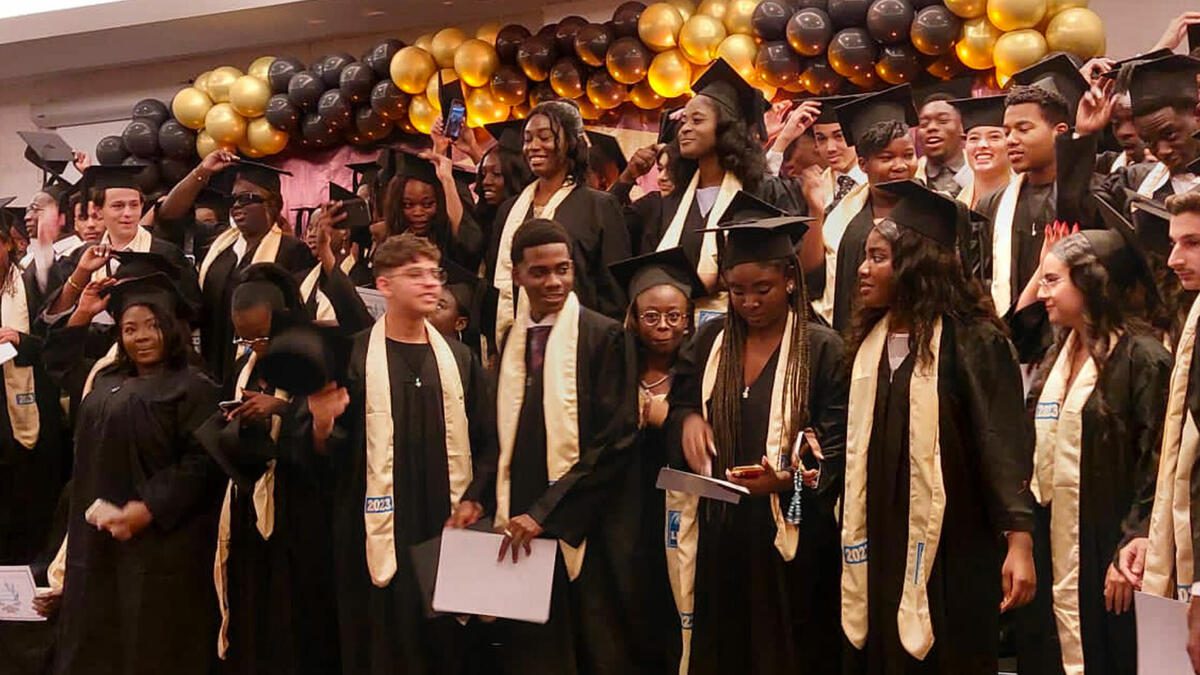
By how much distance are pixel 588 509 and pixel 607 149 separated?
2086mm

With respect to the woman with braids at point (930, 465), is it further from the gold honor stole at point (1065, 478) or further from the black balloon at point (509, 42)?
the black balloon at point (509, 42)

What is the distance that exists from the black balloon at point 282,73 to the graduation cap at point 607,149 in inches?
84.2

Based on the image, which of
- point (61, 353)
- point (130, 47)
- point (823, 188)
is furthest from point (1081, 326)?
point (130, 47)

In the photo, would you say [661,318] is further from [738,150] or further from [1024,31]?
[1024,31]

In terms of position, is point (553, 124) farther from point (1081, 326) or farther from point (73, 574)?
point (73, 574)

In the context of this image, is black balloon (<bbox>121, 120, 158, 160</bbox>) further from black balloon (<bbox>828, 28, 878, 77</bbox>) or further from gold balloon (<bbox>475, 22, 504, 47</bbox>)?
black balloon (<bbox>828, 28, 878, 77</bbox>)

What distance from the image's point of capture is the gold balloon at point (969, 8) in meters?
5.65

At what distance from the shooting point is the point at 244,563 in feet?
16.6

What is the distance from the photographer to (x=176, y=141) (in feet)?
25.1

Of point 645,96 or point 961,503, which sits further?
point 645,96

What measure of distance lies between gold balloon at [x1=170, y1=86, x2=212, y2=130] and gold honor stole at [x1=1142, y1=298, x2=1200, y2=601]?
5704 mm

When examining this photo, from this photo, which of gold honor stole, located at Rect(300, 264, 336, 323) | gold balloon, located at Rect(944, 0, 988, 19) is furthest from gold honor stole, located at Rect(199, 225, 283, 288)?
gold balloon, located at Rect(944, 0, 988, 19)

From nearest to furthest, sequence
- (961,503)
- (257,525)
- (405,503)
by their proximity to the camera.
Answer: (961,503) → (405,503) → (257,525)

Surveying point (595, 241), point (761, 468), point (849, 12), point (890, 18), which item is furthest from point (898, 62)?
point (761, 468)
